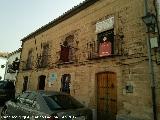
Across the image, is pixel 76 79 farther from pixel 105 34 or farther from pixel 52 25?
pixel 52 25

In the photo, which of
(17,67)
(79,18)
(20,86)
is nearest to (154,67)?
(79,18)

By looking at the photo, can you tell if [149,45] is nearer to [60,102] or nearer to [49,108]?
[60,102]

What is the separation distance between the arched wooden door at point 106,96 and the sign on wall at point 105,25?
7.57ft

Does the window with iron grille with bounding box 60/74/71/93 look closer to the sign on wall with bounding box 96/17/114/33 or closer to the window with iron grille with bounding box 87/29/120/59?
the window with iron grille with bounding box 87/29/120/59

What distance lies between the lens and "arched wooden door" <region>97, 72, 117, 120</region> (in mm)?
9148

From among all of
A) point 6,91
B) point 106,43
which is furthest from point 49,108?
point 6,91

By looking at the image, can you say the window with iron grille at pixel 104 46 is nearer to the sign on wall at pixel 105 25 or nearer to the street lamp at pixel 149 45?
the sign on wall at pixel 105 25

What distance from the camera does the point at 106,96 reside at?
9547mm

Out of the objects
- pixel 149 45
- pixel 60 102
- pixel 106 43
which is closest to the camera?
pixel 60 102

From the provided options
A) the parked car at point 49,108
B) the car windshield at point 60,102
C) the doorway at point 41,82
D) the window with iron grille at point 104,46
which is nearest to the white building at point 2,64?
the doorway at point 41,82

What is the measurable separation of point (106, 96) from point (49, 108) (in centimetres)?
422

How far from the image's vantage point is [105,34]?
10352mm

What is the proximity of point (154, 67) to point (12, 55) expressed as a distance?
22.9 meters

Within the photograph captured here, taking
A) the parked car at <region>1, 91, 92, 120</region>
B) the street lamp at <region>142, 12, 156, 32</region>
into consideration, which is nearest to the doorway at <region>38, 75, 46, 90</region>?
the parked car at <region>1, 91, 92, 120</region>
